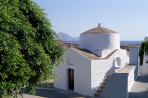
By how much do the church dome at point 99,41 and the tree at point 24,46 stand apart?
1048 centimetres

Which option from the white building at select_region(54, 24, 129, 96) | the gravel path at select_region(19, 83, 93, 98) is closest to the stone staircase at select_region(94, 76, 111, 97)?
the white building at select_region(54, 24, 129, 96)

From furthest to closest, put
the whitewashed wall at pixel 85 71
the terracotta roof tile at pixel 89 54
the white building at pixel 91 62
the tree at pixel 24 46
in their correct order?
the terracotta roof tile at pixel 89 54
the white building at pixel 91 62
the whitewashed wall at pixel 85 71
the tree at pixel 24 46

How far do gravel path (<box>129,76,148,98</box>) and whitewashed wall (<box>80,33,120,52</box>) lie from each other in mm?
3527

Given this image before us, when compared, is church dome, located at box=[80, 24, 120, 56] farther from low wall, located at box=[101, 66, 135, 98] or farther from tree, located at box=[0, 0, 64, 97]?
tree, located at box=[0, 0, 64, 97]

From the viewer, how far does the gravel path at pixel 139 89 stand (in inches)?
690

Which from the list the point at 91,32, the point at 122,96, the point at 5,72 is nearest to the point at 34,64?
the point at 5,72

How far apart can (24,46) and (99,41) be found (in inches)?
533

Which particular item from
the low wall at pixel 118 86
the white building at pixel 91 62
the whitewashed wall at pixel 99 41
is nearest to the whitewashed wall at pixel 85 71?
the white building at pixel 91 62

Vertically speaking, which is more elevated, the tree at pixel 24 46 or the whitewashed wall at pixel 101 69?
the tree at pixel 24 46

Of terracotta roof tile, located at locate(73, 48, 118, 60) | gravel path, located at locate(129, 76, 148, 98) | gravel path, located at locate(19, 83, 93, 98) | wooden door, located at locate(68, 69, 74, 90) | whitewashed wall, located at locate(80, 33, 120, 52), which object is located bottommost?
gravel path, located at locate(19, 83, 93, 98)

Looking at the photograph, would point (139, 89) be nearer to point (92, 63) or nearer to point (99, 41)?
point (92, 63)

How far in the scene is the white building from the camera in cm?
1923

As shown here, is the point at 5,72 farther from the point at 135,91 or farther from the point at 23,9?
the point at 135,91

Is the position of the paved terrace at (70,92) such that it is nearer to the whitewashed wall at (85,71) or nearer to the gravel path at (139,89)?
the gravel path at (139,89)
